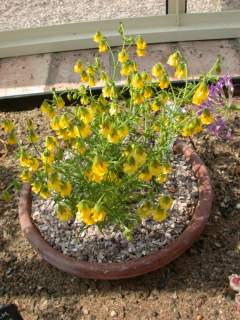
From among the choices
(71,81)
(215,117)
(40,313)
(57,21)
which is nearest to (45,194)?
(40,313)

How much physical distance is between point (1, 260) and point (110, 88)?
809 millimetres

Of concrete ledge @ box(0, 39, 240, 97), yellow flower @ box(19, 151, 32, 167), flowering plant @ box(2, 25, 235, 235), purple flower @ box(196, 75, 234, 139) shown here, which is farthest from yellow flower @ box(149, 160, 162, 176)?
concrete ledge @ box(0, 39, 240, 97)

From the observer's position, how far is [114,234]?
1.86 metres

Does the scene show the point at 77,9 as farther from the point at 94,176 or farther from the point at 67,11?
the point at 94,176

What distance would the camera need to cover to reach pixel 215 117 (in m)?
2.30

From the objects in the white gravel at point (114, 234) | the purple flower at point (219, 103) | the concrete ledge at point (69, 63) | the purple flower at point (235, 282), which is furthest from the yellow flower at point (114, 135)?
the concrete ledge at point (69, 63)

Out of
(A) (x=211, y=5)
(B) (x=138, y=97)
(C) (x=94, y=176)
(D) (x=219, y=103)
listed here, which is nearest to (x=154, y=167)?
(C) (x=94, y=176)

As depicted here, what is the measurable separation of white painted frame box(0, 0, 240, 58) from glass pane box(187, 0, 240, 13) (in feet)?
0.08

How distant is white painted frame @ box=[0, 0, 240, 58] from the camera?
9.37 feet

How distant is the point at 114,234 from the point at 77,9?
1.47 m

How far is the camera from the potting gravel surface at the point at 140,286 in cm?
175

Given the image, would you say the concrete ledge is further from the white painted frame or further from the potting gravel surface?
the potting gravel surface

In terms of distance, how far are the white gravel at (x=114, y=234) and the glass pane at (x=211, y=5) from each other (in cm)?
127

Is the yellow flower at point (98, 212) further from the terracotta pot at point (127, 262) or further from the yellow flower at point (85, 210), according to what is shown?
the terracotta pot at point (127, 262)
